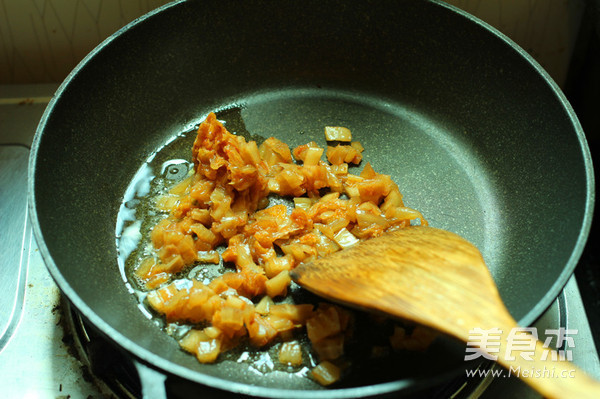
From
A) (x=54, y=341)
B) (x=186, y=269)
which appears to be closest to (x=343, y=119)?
(x=186, y=269)

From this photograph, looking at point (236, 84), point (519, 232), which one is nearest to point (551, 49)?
point (519, 232)

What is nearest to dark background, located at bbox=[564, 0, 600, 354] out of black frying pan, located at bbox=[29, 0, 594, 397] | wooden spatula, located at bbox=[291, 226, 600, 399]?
black frying pan, located at bbox=[29, 0, 594, 397]

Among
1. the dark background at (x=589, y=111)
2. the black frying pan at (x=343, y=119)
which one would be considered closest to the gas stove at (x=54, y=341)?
the black frying pan at (x=343, y=119)

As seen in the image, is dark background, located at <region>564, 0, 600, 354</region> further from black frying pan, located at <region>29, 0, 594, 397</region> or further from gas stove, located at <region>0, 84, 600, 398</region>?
gas stove, located at <region>0, 84, 600, 398</region>

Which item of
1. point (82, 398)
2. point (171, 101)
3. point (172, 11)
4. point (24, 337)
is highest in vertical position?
point (172, 11)

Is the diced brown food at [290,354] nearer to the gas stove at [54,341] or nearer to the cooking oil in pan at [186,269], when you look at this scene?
the cooking oil in pan at [186,269]

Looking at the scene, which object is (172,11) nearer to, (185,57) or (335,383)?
(185,57)
